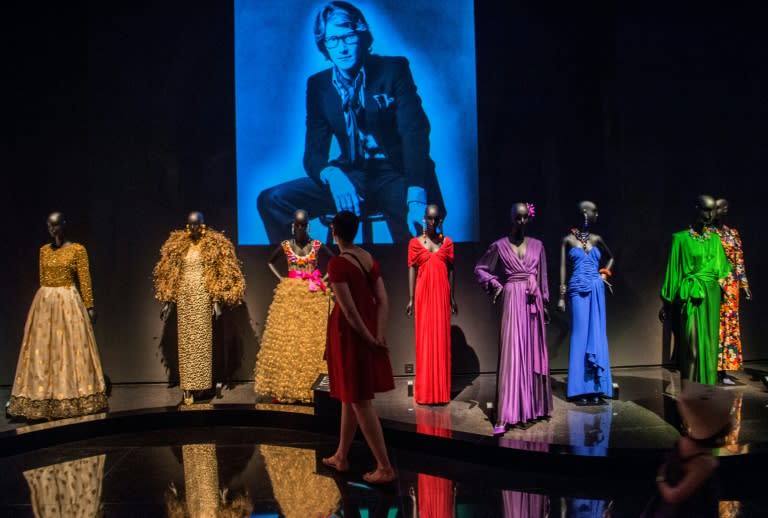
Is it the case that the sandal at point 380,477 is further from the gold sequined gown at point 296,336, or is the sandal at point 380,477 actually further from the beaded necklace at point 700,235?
the beaded necklace at point 700,235

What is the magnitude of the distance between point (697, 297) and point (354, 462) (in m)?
3.34

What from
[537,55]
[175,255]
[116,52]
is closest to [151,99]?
[116,52]

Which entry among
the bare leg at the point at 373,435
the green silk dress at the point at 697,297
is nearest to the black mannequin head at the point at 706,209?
the green silk dress at the point at 697,297

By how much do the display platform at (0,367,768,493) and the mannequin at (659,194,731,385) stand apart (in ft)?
1.38

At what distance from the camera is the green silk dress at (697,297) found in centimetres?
550

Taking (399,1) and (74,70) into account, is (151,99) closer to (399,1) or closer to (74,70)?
(74,70)

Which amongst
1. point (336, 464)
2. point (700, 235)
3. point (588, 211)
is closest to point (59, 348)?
point (336, 464)

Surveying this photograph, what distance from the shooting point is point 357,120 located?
6895 mm

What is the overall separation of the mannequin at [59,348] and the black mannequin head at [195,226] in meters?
0.95

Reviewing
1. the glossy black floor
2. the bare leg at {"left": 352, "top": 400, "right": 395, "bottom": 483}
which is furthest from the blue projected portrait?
the bare leg at {"left": 352, "top": 400, "right": 395, "bottom": 483}

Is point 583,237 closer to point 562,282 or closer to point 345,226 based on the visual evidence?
point 562,282

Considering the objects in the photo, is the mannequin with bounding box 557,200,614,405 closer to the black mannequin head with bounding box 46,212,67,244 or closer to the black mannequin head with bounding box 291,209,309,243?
the black mannequin head with bounding box 291,209,309,243

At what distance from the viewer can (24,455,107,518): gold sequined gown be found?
3703 millimetres

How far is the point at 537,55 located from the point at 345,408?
4.84 meters
